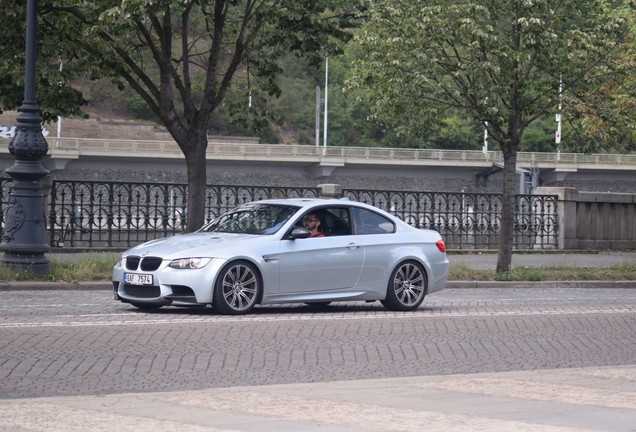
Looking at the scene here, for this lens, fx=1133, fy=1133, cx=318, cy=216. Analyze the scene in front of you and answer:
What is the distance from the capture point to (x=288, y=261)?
45.6 ft

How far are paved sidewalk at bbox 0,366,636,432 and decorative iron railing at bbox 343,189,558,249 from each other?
2074cm

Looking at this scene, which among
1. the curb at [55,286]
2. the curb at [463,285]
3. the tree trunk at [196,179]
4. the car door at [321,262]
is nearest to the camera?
the car door at [321,262]

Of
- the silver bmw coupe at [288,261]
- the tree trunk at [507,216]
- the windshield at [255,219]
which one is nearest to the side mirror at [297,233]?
the silver bmw coupe at [288,261]

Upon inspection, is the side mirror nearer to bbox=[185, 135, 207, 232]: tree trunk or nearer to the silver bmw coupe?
the silver bmw coupe

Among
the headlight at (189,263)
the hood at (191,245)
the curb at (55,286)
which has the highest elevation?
the hood at (191,245)

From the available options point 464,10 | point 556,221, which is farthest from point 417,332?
point 556,221

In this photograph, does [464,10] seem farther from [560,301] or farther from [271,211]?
[271,211]

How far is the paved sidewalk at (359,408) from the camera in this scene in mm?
7129

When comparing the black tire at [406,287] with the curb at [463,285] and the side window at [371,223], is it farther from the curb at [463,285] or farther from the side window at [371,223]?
the curb at [463,285]

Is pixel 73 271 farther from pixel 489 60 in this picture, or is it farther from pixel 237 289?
pixel 489 60

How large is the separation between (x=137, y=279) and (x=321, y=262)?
2331mm

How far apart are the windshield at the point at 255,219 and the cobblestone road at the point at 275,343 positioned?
107 cm

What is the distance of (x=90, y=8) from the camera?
20.0m

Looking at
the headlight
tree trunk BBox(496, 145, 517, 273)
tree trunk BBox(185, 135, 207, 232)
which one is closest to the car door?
the headlight
